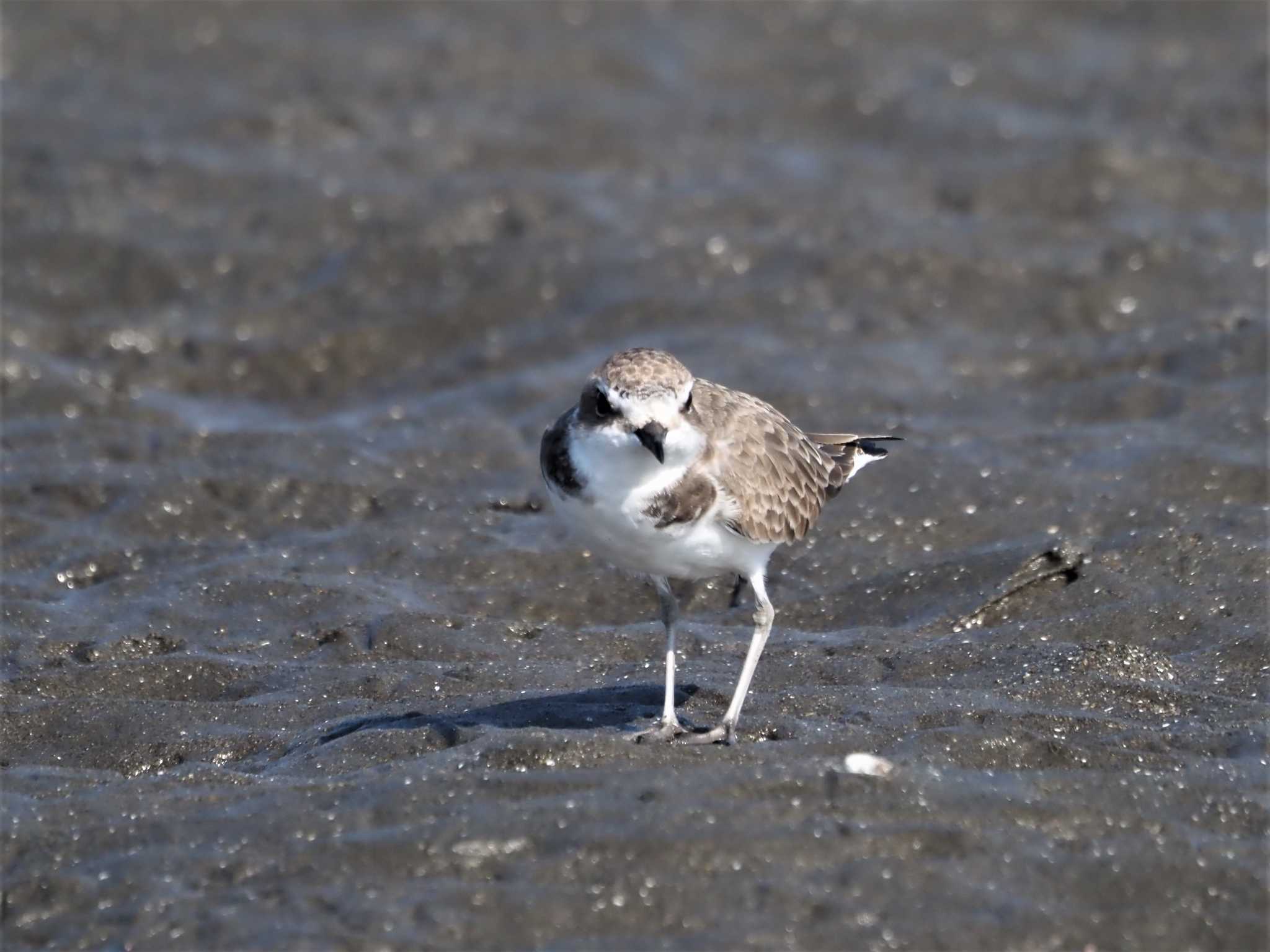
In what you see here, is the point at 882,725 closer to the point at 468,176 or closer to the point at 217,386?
the point at 217,386

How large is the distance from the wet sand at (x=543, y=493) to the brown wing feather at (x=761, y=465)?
829 millimetres

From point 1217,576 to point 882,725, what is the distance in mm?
2683

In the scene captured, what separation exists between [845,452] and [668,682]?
1888mm

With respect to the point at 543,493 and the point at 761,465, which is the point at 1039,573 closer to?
the point at 761,465

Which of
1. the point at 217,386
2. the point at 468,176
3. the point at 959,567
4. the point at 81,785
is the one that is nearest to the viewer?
the point at 81,785

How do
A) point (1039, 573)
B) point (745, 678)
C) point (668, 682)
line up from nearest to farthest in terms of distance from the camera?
point (745, 678) < point (668, 682) < point (1039, 573)

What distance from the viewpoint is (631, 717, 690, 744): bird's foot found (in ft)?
22.1

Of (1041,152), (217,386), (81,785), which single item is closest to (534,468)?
(217,386)

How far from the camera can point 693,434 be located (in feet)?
22.1

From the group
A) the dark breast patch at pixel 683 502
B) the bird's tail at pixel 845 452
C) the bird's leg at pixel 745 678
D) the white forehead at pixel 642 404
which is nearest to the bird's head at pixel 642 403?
the white forehead at pixel 642 404

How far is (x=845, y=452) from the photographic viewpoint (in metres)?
8.45

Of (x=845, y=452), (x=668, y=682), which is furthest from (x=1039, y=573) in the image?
(x=668, y=682)

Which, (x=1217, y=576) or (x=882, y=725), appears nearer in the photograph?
(x=882, y=725)

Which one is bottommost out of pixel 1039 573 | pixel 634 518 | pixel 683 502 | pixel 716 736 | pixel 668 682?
pixel 716 736
